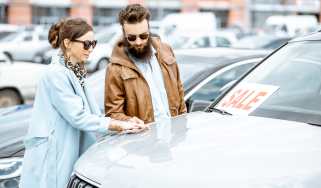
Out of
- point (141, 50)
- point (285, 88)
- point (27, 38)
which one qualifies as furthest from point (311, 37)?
A: point (27, 38)

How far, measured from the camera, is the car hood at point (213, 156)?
248cm

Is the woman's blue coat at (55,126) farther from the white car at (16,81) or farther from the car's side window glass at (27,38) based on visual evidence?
the car's side window glass at (27,38)

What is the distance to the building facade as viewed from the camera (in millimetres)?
46219

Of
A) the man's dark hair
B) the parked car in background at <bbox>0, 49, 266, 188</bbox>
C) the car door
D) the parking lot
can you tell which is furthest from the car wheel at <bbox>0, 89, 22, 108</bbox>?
the man's dark hair

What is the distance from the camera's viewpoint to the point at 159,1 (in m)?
48.3

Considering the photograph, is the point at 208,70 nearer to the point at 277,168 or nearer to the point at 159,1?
the point at 277,168

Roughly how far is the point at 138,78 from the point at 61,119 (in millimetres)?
632

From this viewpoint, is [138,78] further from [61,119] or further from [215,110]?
[61,119]

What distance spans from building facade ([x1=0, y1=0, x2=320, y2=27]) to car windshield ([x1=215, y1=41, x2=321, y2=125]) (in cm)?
4143

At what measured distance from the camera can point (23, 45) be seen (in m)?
23.6

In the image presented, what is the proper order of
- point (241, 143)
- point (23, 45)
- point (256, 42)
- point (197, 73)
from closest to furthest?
1. point (241, 143)
2. point (197, 73)
3. point (256, 42)
4. point (23, 45)

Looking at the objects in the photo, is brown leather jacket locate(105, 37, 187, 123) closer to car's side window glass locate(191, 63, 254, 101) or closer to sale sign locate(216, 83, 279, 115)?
sale sign locate(216, 83, 279, 115)

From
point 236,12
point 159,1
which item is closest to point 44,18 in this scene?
point 159,1

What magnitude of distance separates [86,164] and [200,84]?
2130mm
